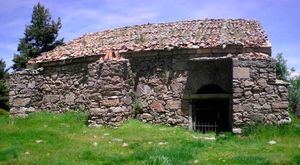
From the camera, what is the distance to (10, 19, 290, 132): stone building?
42.9ft

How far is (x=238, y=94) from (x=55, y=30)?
24.3 meters

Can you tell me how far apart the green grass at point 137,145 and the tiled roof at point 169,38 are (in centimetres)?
294

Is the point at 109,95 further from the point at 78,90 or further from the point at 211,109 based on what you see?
the point at 211,109

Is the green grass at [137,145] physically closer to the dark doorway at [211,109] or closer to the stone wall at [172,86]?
the stone wall at [172,86]

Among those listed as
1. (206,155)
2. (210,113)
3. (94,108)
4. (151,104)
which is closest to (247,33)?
(210,113)

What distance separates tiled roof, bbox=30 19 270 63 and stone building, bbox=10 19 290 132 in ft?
0.13

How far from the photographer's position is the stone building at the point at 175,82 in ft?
42.9

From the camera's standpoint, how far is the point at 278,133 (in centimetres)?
1220

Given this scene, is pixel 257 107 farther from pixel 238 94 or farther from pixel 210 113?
pixel 210 113

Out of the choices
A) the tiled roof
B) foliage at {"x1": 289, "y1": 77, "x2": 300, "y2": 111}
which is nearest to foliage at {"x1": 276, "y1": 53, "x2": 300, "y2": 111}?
foliage at {"x1": 289, "y1": 77, "x2": 300, "y2": 111}

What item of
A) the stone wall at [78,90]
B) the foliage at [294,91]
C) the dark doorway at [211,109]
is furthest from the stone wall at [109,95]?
the foliage at [294,91]

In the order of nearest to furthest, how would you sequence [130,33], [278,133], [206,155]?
[206,155], [278,133], [130,33]

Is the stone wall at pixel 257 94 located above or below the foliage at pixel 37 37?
below

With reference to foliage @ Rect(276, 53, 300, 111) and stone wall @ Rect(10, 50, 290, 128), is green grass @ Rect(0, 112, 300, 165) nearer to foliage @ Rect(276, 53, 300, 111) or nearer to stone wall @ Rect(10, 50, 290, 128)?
stone wall @ Rect(10, 50, 290, 128)
